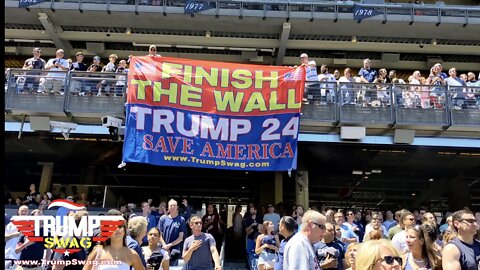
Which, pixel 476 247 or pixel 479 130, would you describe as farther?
pixel 479 130

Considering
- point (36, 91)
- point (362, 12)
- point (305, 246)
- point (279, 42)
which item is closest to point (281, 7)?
Answer: point (279, 42)

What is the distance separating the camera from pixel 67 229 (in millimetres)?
4367

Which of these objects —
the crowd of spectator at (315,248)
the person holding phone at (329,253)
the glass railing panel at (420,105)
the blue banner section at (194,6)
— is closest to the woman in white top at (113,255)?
the crowd of spectator at (315,248)

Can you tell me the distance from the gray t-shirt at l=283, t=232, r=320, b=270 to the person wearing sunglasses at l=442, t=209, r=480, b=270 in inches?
44.2

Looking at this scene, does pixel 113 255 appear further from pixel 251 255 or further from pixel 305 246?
pixel 251 255

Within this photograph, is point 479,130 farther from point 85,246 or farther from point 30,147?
point 30,147

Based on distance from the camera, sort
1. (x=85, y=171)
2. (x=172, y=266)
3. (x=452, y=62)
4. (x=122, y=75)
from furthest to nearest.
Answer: (x=452, y=62) < (x=85, y=171) < (x=122, y=75) < (x=172, y=266)

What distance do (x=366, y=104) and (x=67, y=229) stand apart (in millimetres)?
10213

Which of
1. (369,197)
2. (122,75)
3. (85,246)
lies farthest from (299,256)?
(369,197)

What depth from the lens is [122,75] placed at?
12.9 m

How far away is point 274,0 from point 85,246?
16830 mm

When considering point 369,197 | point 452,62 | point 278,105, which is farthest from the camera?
point 369,197

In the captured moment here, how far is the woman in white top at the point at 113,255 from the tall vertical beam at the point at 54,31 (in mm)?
17206

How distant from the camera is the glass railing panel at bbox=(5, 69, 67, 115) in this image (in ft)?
41.8
